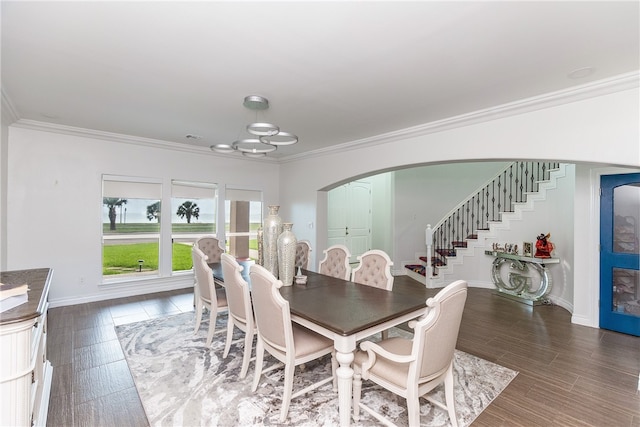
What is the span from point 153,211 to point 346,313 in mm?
4651

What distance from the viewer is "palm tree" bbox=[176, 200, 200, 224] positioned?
567 centimetres

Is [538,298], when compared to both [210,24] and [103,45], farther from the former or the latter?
[103,45]

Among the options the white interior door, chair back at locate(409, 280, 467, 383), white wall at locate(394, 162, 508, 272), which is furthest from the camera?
white wall at locate(394, 162, 508, 272)

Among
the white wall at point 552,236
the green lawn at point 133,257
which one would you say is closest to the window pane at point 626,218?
the white wall at point 552,236

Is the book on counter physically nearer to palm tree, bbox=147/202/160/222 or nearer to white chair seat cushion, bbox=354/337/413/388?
white chair seat cushion, bbox=354/337/413/388

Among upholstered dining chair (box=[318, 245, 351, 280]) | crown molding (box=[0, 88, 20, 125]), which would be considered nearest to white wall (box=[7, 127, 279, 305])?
crown molding (box=[0, 88, 20, 125])

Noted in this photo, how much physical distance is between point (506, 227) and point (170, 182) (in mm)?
6492

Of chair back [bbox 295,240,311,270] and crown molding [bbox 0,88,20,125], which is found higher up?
crown molding [bbox 0,88,20,125]

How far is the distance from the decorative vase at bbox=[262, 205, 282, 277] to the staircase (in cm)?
387

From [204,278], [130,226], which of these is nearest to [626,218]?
[204,278]

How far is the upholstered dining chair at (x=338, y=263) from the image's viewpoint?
355cm

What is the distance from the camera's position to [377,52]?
224 cm

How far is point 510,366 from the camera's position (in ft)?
9.33

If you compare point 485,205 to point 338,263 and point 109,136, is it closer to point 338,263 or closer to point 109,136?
point 338,263
